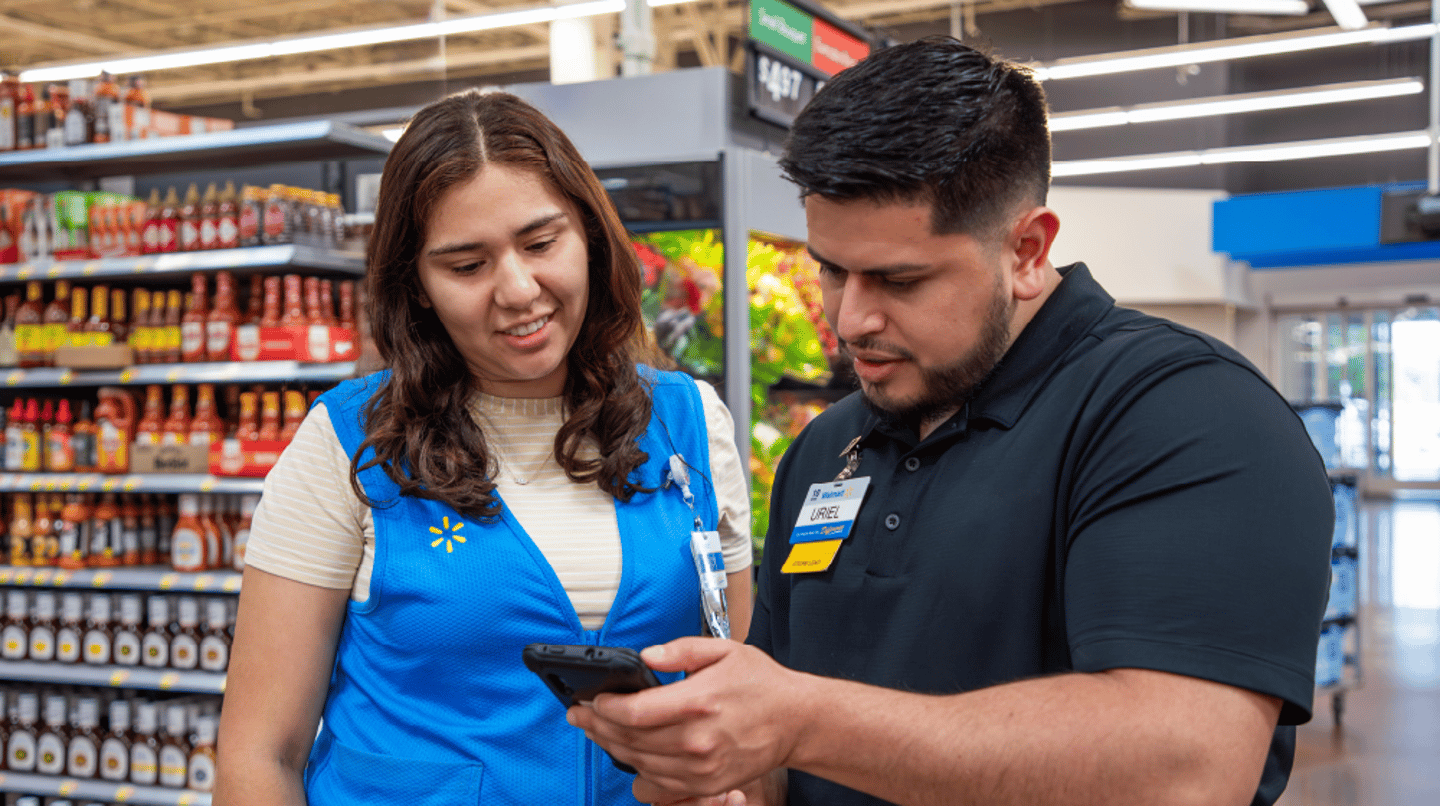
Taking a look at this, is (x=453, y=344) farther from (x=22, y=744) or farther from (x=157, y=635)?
(x=22, y=744)

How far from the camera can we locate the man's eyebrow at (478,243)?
5.01 feet

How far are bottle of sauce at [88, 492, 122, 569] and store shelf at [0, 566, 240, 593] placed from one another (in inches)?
1.7

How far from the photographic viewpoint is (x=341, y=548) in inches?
59.0

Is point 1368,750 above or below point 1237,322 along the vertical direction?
below

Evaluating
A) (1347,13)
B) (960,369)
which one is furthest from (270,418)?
(1347,13)

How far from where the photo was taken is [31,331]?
4.43m

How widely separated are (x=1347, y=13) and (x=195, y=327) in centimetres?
808

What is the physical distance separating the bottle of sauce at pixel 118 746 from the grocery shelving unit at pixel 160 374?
0.17ft

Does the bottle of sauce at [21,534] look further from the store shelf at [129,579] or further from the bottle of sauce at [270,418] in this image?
the bottle of sauce at [270,418]

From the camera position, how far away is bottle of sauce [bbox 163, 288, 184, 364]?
4.23 metres

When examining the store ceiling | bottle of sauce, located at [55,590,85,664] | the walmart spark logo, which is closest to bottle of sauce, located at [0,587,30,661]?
bottle of sauce, located at [55,590,85,664]

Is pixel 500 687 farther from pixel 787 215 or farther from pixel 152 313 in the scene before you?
pixel 152 313

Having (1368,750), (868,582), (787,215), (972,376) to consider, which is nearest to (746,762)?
(868,582)

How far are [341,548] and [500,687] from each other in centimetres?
29
